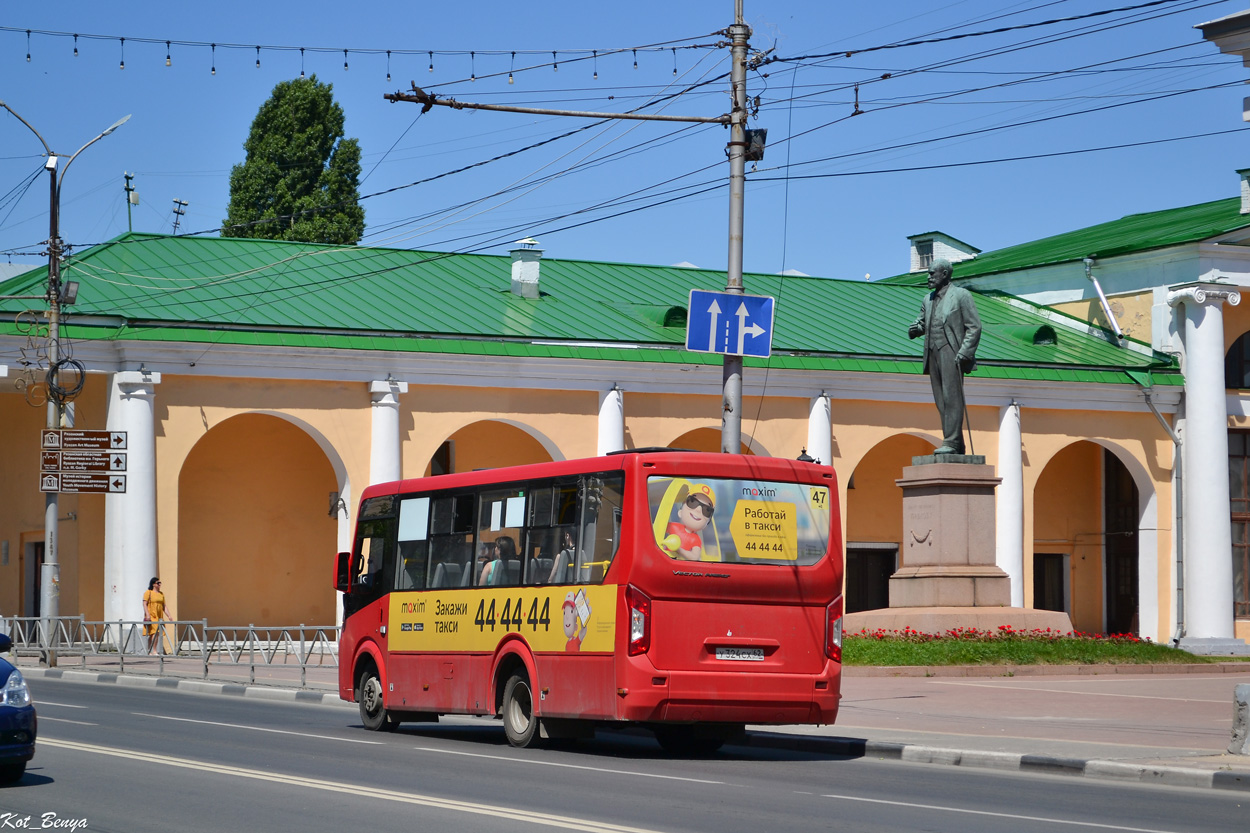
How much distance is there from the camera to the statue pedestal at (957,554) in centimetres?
2367

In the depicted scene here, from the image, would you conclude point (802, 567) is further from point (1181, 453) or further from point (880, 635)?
point (1181, 453)

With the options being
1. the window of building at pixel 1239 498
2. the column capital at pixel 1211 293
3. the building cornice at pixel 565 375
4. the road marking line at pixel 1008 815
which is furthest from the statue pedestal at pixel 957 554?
the window of building at pixel 1239 498

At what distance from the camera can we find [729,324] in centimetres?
1772

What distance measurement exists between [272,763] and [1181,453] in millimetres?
29643

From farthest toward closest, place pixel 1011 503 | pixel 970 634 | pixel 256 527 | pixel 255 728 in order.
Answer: pixel 1011 503 → pixel 256 527 → pixel 970 634 → pixel 255 728

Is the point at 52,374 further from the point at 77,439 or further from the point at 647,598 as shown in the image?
the point at 647,598

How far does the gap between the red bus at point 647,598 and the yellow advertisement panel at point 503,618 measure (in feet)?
0.07

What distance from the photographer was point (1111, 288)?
132 feet

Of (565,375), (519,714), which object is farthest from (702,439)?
(519,714)

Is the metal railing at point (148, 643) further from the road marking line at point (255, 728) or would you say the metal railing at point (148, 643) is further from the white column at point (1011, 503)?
the white column at point (1011, 503)

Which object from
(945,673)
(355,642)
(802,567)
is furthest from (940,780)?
(945,673)

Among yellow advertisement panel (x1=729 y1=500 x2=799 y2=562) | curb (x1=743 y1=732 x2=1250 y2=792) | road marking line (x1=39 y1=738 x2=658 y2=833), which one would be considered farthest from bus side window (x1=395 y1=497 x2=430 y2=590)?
road marking line (x1=39 y1=738 x2=658 y2=833)

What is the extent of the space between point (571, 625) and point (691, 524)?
1.44 meters

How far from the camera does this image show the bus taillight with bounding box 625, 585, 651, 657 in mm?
13977
